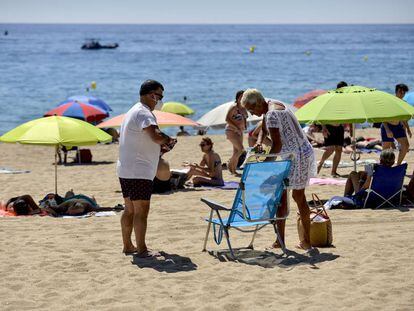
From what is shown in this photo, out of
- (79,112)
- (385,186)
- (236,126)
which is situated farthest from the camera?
(79,112)

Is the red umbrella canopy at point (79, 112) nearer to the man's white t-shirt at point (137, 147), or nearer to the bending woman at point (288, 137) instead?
Result: the man's white t-shirt at point (137, 147)

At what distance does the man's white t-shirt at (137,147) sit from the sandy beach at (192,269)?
2.37 ft

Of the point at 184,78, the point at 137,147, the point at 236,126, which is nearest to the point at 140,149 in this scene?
the point at 137,147

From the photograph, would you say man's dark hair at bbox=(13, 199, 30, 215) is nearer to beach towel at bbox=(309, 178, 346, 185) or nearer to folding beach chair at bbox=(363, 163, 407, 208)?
folding beach chair at bbox=(363, 163, 407, 208)

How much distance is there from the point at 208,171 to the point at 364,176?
8.75 feet

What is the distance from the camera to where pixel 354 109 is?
9000 millimetres

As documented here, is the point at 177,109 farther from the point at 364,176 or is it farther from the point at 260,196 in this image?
the point at 260,196

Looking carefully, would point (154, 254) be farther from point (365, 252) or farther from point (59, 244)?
point (365, 252)

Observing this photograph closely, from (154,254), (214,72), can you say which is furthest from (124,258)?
(214,72)

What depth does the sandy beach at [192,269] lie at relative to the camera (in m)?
5.34

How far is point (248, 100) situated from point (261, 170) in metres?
0.55

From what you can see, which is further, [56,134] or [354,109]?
[56,134]

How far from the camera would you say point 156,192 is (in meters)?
10.8

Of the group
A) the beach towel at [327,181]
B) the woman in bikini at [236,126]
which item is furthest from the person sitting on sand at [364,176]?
the woman in bikini at [236,126]
